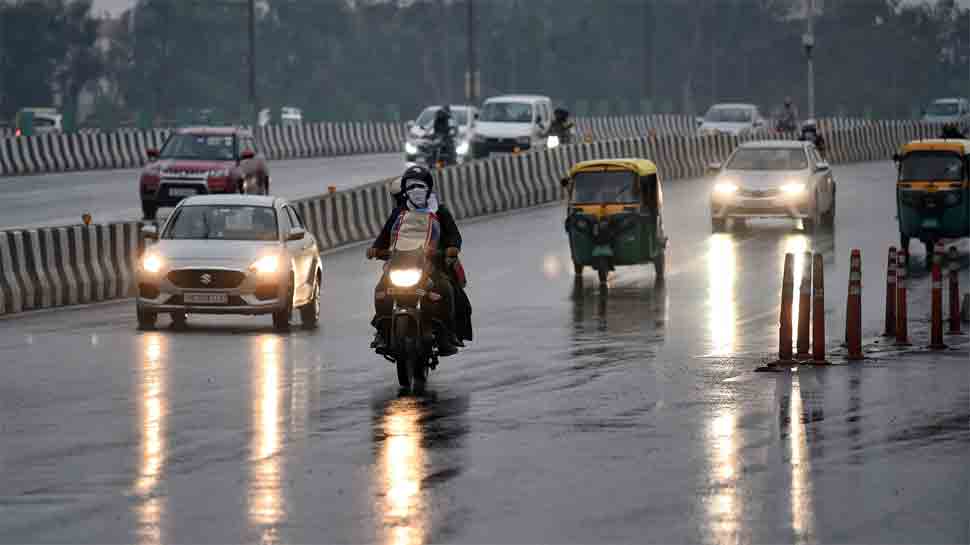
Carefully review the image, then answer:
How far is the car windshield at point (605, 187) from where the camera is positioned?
105ft

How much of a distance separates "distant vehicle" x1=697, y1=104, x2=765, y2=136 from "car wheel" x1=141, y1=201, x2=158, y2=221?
32711 millimetres

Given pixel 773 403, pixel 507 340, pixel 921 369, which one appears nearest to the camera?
pixel 773 403

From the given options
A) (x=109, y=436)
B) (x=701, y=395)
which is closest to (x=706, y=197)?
(x=701, y=395)

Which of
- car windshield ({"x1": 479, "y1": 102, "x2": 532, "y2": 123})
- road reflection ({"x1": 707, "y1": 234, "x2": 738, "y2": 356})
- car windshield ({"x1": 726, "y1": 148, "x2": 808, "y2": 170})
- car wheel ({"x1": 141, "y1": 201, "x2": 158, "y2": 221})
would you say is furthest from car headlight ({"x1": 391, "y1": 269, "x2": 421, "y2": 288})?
car windshield ({"x1": 479, "y1": 102, "x2": 532, "y2": 123})

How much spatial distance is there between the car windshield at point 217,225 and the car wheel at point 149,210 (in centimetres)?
1490

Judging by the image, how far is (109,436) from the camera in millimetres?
14656

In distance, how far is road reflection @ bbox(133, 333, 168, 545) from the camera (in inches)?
437

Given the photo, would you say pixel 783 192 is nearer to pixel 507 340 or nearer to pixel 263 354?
pixel 507 340

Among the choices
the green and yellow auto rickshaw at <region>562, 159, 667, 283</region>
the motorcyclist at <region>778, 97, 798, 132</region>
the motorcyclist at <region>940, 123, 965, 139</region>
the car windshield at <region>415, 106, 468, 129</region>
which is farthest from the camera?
the motorcyclist at <region>778, 97, 798, 132</region>

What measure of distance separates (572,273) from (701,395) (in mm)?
16280

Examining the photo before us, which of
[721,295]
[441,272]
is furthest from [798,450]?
[721,295]

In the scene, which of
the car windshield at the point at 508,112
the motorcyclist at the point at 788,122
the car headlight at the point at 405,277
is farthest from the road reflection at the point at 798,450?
the motorcyclist at the point at 788,122

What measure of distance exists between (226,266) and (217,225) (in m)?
1.68

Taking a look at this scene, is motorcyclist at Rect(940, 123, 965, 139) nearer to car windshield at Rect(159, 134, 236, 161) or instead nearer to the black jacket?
car windshield at Rect(159, 134, 236, 161)
